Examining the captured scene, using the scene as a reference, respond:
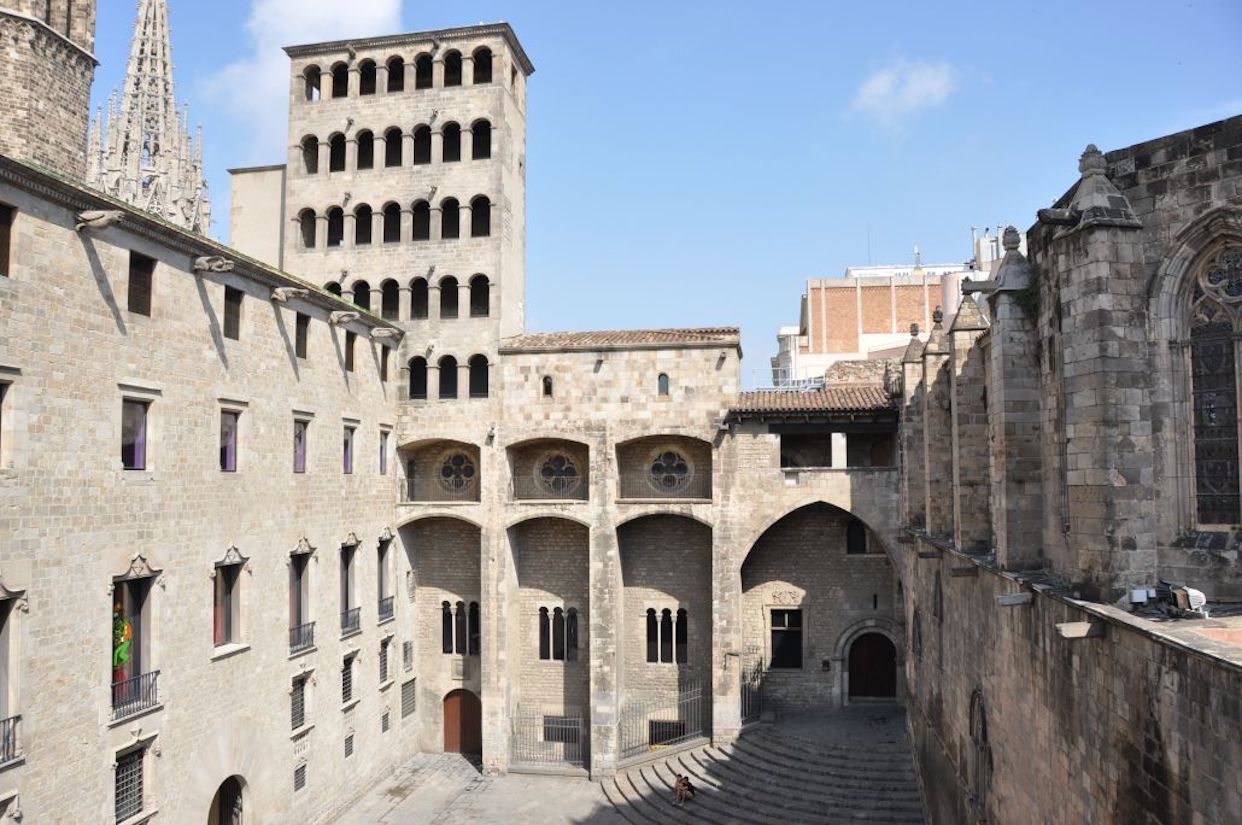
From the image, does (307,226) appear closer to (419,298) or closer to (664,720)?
(419,298)

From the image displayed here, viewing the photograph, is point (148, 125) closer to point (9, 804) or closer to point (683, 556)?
point (683, 556)

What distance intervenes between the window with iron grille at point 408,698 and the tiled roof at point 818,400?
12988 millimetres

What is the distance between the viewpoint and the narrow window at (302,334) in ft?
71.6

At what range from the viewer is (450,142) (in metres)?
28.3

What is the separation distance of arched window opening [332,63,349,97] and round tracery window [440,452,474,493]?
12.5 m

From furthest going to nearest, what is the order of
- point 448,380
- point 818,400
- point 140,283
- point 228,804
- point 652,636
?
point 448,380
point 652,636
point 818,400
point 228,804
point 140,283

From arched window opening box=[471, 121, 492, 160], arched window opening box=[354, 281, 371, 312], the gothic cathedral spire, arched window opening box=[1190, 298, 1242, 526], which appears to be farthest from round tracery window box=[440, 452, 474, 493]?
the gothic cathedral spire

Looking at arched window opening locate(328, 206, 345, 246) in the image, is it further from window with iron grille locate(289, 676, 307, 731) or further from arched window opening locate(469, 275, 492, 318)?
window with iron grille locate(289, 676, 307, 731)

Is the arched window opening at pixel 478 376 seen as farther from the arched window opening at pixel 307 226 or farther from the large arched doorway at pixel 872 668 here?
the large arched doorway at pixel 872 668

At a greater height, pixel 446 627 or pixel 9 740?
pixel 9 740

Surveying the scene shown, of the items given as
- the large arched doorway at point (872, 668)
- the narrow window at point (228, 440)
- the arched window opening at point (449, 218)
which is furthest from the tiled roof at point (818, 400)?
the narrow window at point (228, 440)

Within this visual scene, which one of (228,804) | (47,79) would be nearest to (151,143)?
(47,79)

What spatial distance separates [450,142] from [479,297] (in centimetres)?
506

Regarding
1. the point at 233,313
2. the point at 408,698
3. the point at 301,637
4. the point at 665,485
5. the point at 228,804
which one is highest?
the point at 233,313
